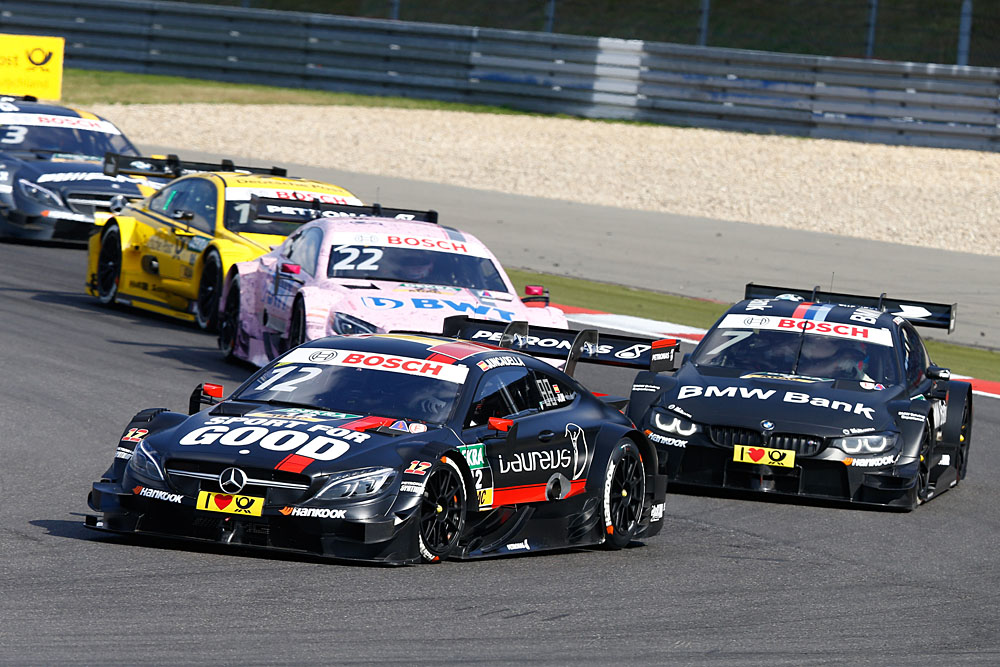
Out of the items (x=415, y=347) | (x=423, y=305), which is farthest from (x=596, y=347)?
(x=423, y=305)

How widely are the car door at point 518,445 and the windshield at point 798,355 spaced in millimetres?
3289

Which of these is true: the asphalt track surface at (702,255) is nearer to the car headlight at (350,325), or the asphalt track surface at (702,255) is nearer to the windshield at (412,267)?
the windshield at (412,267)

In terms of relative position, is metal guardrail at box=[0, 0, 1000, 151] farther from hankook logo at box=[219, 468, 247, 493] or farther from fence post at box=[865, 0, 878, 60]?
hankook logo at box=[219, 468, 247, 493]

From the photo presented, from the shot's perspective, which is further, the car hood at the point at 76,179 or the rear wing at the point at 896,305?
the car hood at the point at 76,179

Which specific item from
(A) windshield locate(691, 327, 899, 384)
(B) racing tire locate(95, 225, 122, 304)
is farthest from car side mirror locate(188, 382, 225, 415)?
(B) racing tire locate(95, 225, 122, 304)

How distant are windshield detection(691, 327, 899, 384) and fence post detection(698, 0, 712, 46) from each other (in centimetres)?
2034

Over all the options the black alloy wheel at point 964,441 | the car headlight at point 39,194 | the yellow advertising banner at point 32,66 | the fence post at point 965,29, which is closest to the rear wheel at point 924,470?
the black alloy wheel at point 964,441

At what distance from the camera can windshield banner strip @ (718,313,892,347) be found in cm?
1331

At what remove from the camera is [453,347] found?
404 inches

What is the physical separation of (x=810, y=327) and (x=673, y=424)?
166 centimetres

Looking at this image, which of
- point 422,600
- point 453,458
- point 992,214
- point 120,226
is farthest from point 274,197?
point 992,214

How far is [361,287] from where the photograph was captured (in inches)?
579

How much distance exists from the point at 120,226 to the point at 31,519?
9.27 m

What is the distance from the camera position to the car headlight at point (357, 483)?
862 centimetres
